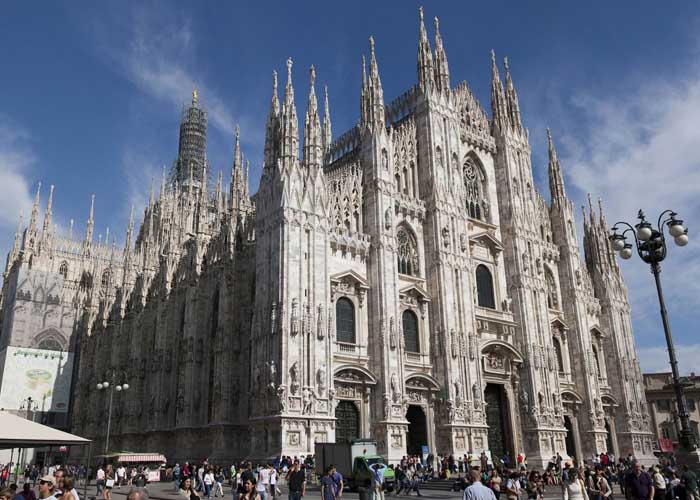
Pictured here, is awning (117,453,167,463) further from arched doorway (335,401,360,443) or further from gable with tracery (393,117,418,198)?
gable with tracery (393,117,418,198)

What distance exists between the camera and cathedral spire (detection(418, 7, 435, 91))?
1686 inches

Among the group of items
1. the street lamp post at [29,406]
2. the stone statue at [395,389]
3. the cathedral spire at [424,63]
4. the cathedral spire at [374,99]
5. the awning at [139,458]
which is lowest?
the awning at [139,458]

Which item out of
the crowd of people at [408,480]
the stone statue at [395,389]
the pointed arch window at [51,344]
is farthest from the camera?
the pointed arch window at [51,344]

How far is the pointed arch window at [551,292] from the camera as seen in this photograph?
46.4 metres

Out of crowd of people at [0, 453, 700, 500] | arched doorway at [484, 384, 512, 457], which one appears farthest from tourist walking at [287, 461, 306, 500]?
arched doorway at [484, 384, 512, 457]

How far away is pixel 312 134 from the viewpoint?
117 ft

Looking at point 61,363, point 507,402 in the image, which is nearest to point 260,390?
point 507,402

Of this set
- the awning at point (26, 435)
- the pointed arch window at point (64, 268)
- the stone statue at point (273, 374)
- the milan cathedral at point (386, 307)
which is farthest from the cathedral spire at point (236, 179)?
the pointed arch window at point (64, 268)

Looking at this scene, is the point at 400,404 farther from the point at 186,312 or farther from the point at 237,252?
the point at 186,312

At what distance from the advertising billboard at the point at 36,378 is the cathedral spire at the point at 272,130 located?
130ft

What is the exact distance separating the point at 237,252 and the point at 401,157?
12.3 meters

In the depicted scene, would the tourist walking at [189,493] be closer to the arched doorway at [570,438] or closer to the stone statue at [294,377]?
the stone statue at [294,377]

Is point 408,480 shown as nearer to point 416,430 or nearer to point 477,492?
point 416,430

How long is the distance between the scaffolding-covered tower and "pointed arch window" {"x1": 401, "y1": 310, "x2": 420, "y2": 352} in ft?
157
